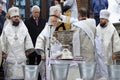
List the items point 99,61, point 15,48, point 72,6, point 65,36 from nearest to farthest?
point 65,36 < point 99,61 < point 15,48 < point 72,6

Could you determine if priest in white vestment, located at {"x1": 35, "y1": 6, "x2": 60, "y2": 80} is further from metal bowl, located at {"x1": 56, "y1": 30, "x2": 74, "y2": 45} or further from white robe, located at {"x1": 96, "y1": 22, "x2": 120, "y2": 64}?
white robe, located at {"x1": 96, "y1": 22, "x2": 120, "y2": 64}

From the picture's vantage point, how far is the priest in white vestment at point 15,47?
1144 centimetres

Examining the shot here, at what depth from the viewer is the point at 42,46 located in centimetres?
1109

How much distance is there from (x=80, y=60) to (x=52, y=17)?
1.42 metres

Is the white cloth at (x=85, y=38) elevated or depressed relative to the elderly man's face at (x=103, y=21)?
depressed

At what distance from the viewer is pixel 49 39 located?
10.6 metres

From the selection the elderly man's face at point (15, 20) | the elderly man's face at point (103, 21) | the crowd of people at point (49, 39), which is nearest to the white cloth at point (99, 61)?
the crowd of people at point (49, 39)

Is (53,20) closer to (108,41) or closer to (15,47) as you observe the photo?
(15,47)

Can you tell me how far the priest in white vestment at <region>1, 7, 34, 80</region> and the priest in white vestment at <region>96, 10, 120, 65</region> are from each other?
1600 millimetres

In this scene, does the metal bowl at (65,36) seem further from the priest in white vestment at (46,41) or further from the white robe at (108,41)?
the white robe at (108,41)

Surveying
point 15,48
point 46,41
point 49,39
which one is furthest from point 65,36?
point 15,48

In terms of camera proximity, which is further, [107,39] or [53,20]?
[107,39]

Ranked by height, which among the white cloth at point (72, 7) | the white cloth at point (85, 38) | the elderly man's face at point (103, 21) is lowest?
the white cloth at point (85, 38)

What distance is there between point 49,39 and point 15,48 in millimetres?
1209
